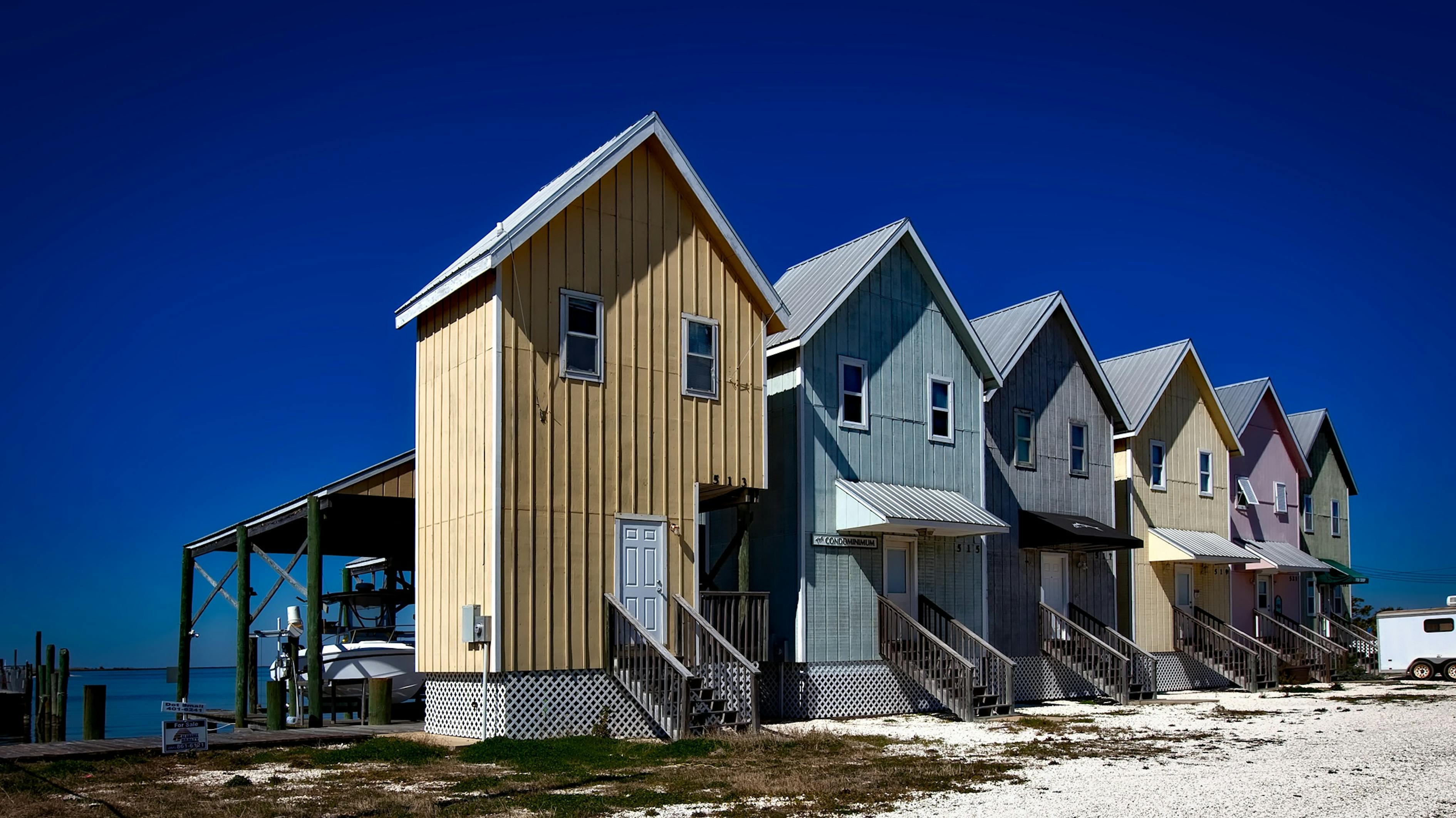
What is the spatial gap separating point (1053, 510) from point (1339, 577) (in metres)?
19.7

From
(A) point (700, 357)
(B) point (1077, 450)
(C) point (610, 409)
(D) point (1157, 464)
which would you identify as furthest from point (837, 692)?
(D) point (1157, 464)

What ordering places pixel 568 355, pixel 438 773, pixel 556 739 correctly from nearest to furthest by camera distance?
pixel 438 773 < pixel 556 739 < pixel 568 355

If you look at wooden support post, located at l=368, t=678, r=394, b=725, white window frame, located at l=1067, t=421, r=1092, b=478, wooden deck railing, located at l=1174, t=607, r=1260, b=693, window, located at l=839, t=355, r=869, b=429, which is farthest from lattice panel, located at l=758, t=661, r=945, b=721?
wooden deck railing, located at l=1174, t=607, r=1260, b=693

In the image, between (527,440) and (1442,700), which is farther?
(1442,700)

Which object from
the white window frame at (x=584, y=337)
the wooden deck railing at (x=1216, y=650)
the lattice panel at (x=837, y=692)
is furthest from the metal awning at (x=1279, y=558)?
the white window frame at (x=584, y=337)

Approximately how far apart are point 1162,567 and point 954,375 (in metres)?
10.3

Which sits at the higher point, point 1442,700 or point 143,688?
point 1442,700

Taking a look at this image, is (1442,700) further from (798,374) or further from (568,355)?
(568,355)

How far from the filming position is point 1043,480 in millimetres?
30641

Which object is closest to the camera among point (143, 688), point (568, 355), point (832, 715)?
point (568, 355)

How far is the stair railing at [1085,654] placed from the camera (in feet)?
90.6

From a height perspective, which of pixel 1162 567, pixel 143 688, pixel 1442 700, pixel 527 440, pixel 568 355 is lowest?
pixel 143 688

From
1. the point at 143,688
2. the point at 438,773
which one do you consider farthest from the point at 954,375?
the point at 143,688

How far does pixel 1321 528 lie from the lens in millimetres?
45812
